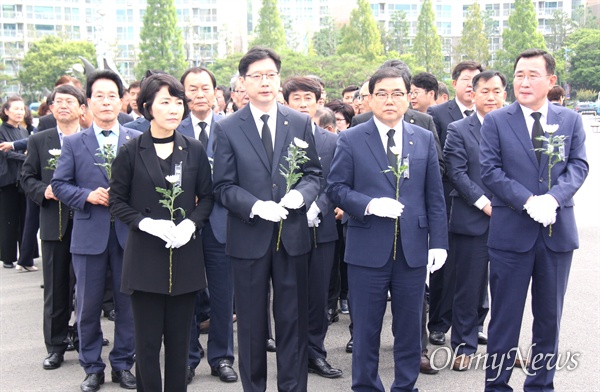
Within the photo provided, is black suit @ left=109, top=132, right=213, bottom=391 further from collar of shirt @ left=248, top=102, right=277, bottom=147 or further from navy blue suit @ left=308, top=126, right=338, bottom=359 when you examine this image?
navy blue suit @ left=308, top=126, right=338, bottom=359

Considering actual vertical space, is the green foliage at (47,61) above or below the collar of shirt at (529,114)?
above

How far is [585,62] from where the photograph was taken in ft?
192

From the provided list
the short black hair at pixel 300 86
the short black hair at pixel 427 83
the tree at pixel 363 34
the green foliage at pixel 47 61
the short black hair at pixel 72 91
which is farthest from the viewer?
the green foliage at pixel 47 61

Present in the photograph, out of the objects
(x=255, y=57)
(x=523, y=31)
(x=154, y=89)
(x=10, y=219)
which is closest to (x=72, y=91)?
(x=154, y=89)

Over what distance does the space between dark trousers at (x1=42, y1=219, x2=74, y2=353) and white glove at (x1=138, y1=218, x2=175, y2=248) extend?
5.53 ft

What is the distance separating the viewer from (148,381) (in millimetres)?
4219

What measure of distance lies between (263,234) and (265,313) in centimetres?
53

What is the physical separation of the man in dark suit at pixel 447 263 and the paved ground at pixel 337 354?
37 cm

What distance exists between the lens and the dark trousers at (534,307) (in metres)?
4.50

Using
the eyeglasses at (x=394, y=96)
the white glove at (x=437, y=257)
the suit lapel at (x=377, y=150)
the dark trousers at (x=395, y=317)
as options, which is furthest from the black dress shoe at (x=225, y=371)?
the eyeglasses at (x=394, y=96)

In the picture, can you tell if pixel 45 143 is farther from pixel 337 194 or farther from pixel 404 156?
pixel 404 156

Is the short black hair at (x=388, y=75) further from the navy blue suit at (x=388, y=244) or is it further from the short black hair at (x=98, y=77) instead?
the short black hair at (x=98, y=77)

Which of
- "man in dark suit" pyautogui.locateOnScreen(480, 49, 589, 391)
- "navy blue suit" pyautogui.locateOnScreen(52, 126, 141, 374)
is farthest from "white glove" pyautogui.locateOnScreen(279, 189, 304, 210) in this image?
"navy blue suit" pyautogui.locateOnScreen(52, 126, 141, 374)

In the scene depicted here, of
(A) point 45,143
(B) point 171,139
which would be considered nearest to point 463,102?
(B) point 171,139
